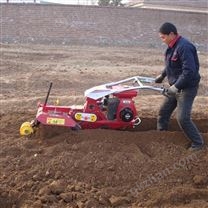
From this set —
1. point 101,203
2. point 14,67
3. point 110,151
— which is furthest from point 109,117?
point 14,67

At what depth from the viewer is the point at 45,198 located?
4.90 meters

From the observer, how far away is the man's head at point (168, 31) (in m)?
6.00

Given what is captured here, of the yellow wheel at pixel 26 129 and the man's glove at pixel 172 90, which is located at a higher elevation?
the man's glove at pixel 172 90

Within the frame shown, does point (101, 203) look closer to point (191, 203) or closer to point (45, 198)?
point (45, 198)

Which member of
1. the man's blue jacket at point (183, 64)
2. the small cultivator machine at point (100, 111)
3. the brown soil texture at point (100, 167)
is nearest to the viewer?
the brown soil texture at point (100, 167)

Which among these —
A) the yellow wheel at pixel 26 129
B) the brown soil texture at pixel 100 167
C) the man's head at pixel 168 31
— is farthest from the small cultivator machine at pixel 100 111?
the man's head at pixel 168 31

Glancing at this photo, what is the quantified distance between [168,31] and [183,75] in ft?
2.14

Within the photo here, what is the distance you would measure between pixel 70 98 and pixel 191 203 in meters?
5.59

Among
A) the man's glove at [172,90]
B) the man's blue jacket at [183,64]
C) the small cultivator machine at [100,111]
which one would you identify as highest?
the man's blue jacket at [183,64]

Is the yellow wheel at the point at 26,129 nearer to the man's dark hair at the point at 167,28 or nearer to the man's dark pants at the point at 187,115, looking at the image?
the man's dark pants at the point at 187,115

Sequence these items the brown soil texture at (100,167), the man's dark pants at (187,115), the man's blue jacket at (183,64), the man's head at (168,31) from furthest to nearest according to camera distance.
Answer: the man's dark pants at (187,115)
the man's head at (168,31)
the man's blue jacket at (183,64)
the brown soil texture at (100,167)

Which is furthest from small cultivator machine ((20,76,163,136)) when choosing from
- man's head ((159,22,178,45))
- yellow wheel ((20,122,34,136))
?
man's head ((159,22,178,45))

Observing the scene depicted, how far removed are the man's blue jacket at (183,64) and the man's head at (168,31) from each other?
0.33 ft

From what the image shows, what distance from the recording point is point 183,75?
5891 millimetres
